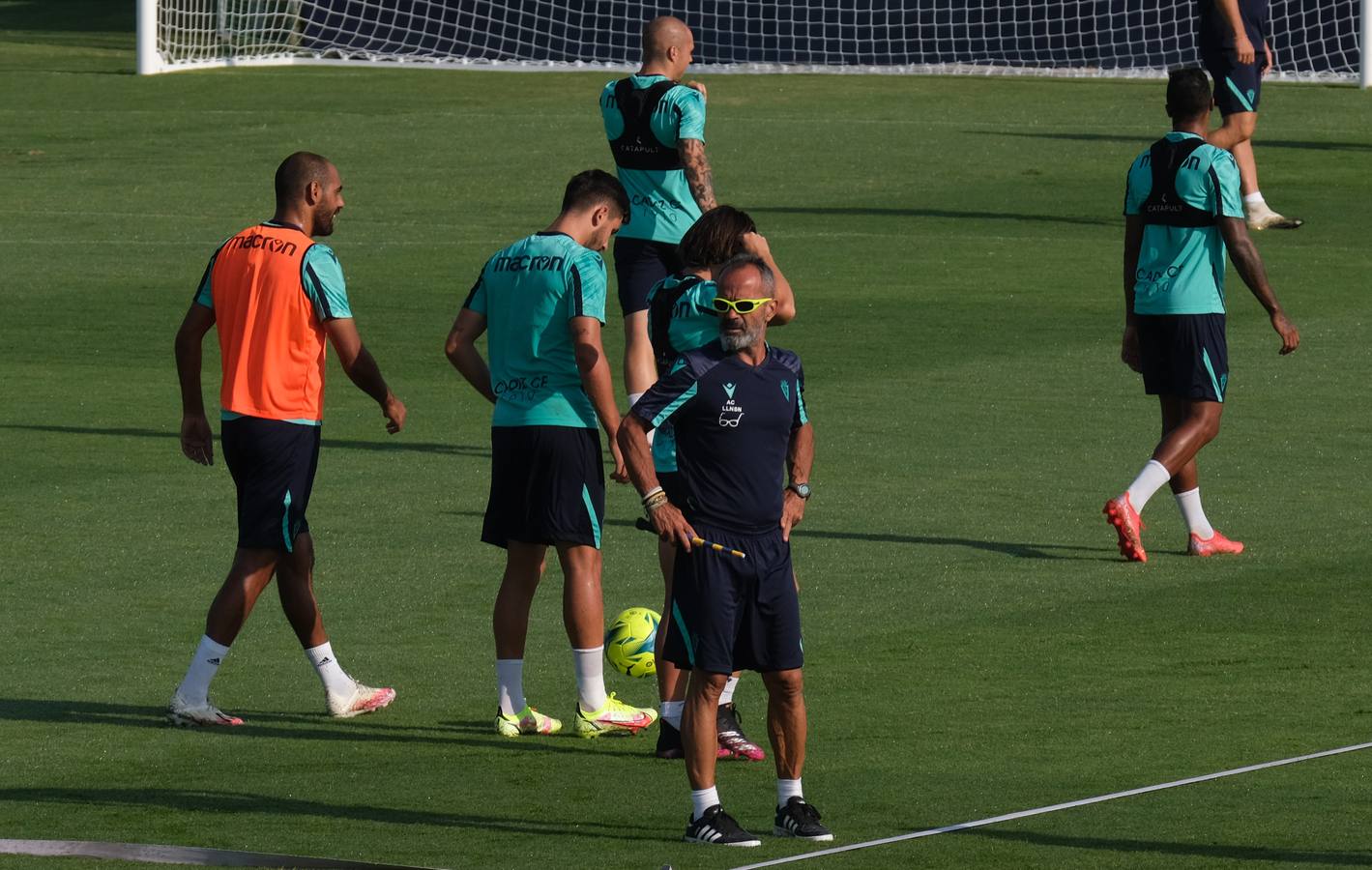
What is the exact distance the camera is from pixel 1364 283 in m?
19.4

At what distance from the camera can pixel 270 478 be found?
878cm

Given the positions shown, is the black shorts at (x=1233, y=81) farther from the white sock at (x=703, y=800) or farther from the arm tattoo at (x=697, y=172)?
the white sock at (x=703, y=800)

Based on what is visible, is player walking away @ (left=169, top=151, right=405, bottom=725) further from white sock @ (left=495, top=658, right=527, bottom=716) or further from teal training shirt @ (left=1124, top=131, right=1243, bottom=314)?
teal training shirt @ (left=1124, top=131, right=1243, bottom=314)

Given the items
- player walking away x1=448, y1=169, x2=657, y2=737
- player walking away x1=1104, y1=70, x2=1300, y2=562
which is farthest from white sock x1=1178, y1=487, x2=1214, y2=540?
player walking away x1=448, y1=169, x2=657, y2=737

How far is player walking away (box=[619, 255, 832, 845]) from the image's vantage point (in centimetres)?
719

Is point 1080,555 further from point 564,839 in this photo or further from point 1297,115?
point 1297,115

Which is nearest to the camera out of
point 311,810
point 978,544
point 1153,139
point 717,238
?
point 311,810

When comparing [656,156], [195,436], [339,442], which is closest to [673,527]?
[195,436]

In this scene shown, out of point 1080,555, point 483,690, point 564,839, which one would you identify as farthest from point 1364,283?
point 564,839

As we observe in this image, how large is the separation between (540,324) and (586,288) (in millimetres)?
209

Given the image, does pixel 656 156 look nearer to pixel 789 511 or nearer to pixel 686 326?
pixel 686 326

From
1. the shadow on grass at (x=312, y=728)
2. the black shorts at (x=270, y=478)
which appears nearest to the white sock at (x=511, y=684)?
the shadow on grass at (x=312, y=728)

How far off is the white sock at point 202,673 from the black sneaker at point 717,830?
7.26ft

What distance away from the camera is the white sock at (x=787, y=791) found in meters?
7.24
